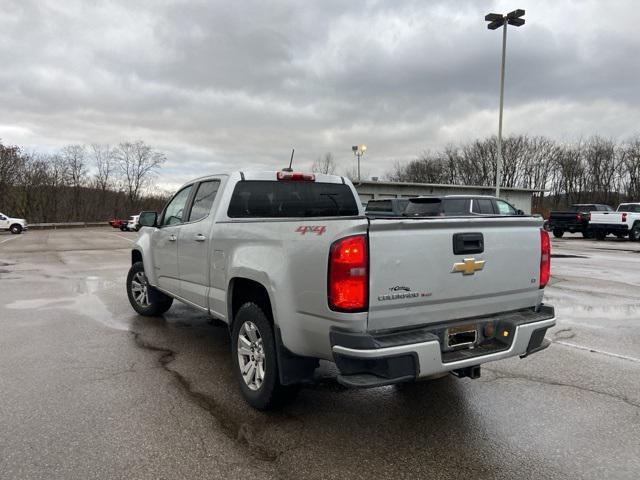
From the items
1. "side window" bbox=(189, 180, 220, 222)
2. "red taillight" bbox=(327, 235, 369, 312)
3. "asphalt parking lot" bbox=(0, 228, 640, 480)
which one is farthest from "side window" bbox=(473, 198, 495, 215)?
"red taillight" bbox=(327, 235, 369, 312)

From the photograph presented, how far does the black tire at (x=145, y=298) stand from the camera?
6547mm

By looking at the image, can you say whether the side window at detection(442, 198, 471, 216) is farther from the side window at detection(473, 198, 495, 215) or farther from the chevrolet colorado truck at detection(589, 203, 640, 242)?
the chevrolet colorado truck at detection(589, 203, 640, 242)

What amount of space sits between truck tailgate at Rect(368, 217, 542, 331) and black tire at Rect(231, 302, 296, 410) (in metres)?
0.90

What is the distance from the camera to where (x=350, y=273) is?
2764mm

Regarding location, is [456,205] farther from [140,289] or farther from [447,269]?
[447,269]

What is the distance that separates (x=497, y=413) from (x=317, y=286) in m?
1.84

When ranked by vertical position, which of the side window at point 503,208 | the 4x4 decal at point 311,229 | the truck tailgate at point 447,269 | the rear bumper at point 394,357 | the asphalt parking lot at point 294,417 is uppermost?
the side window at point 503,208

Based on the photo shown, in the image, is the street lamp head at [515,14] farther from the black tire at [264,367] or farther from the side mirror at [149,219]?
the black tire at [264,367]

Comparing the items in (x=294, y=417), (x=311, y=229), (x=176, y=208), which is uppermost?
(x=176, y=208)

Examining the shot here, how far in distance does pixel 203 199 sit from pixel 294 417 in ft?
8.12

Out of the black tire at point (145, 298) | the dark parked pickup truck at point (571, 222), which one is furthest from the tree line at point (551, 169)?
the black tire at point (145, 298)

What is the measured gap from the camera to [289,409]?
11.8 feet

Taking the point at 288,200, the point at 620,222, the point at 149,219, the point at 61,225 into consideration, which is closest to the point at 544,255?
the point at 288,200

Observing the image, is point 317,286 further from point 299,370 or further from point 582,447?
point 582,447
